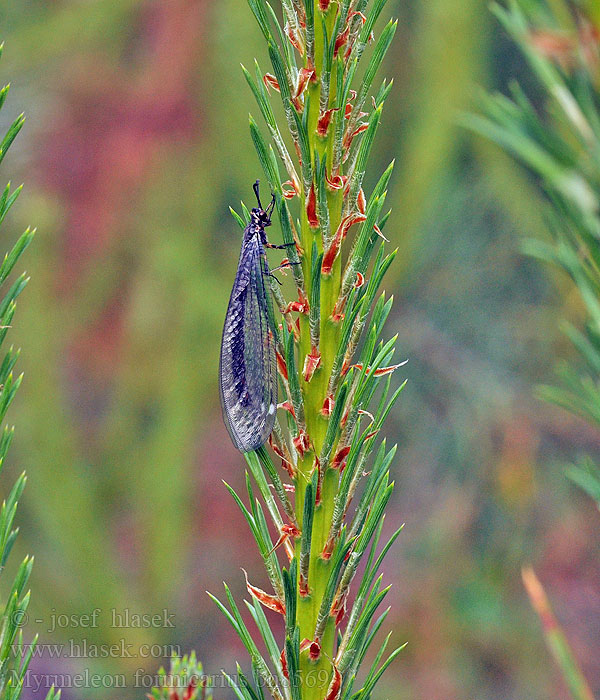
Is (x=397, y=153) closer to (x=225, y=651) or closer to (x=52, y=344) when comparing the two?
(x=52, y=344)

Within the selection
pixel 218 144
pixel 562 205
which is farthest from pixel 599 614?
pixel 562 205

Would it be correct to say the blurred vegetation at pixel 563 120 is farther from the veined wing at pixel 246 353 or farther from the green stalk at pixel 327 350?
the veined wing at pixel 246 353

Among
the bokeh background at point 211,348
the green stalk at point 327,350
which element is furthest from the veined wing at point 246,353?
the bokeh background at point 211,348

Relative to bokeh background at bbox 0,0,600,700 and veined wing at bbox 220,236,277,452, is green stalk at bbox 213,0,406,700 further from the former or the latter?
bokeh background at bbox 0,0,600,700

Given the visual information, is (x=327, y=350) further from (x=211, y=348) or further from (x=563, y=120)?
(x=211, y=348)

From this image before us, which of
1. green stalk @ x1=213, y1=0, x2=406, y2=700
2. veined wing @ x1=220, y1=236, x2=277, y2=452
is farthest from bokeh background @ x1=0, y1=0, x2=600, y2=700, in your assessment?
green stalk @ x1=213, y1=0, x2=406, y2=700

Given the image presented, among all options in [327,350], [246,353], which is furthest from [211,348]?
[327,350]
